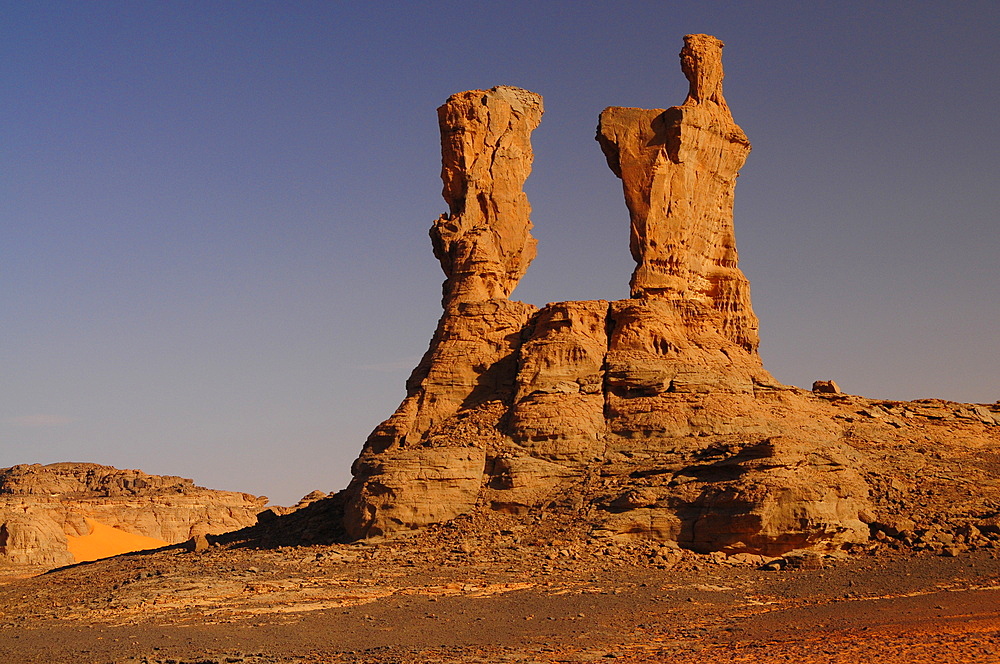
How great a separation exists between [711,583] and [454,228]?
1778cm

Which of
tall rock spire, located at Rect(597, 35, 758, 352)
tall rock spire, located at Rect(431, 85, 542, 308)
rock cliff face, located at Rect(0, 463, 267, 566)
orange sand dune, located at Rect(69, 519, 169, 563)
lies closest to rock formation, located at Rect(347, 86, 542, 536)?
tall rock spire, located at Rect(431, 85, 542, 308)

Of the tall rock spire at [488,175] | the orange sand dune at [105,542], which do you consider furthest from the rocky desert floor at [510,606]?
the orange sand dune at [105,542]

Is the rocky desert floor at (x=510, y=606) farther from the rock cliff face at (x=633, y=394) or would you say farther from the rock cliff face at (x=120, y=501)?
the rock cliff face at (x=120, y=501)

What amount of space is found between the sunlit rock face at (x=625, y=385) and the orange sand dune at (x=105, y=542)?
32.0 meters

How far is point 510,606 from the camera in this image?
26875mm

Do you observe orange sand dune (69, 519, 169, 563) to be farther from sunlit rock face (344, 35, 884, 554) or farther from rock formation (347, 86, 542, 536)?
sunlit rock face (344, 35, 884, 554)

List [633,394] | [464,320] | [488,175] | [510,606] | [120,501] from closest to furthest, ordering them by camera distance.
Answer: [510,606], [633,394], [464,320], [488,175], [120,501]

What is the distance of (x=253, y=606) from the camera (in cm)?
2759

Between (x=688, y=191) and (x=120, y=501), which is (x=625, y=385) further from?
(x=120, y=501)

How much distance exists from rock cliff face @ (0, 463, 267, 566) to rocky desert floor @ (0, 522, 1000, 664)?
115ft

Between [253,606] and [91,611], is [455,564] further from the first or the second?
[91,611]

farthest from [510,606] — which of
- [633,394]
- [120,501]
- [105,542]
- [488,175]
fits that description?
[120,501]

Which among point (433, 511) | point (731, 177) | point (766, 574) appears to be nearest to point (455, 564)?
point (433, 511)

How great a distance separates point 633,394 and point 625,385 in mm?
338
